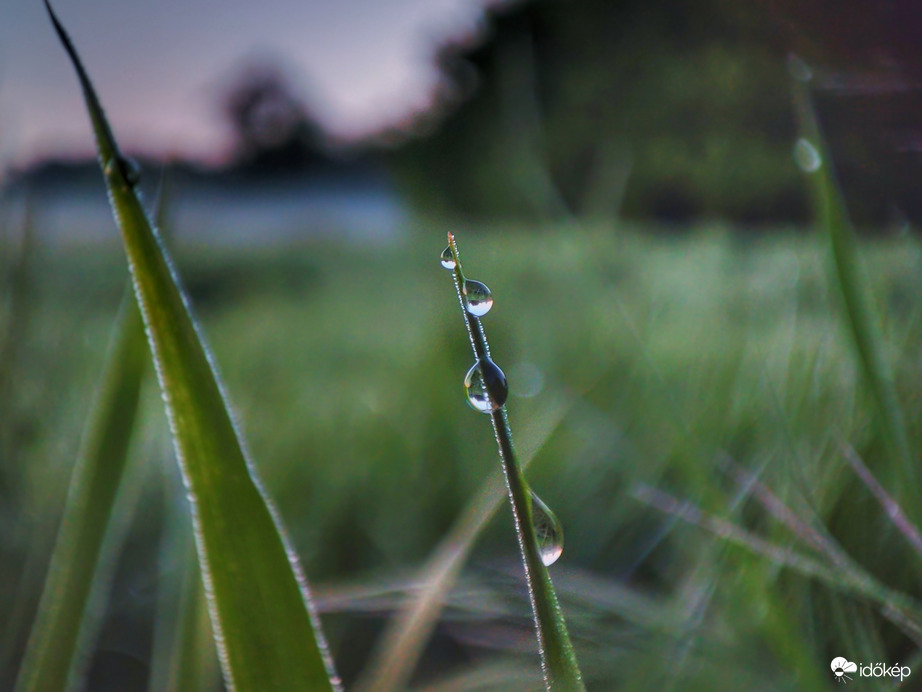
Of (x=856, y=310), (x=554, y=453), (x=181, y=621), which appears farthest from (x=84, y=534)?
(x=554, y=453)

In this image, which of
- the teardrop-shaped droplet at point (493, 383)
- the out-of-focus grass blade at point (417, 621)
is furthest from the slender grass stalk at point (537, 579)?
the out-of-focus grass blade at point (417, 621)

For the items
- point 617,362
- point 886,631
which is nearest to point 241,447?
point 886,631

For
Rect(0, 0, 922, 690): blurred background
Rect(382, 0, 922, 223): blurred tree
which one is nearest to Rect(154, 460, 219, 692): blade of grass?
Rect(0, 0, 922, 690): blurred background

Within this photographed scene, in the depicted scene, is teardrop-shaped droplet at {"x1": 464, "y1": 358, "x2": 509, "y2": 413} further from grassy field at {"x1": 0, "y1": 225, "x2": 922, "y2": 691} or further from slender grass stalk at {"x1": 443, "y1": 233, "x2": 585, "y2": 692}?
grassy field at {"x1": 0, "y1": 225, "x2": 922, "y2": 691}

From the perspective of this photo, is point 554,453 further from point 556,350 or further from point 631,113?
point 631,113

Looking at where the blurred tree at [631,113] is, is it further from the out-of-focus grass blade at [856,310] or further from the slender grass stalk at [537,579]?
the slender grass stalk at [537,579]

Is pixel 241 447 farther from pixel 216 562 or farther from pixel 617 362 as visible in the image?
pixel 617 362

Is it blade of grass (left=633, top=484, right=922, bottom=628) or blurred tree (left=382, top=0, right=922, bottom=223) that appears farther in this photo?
blurred tree (left=382, top=0, right=922, bottom=223)
